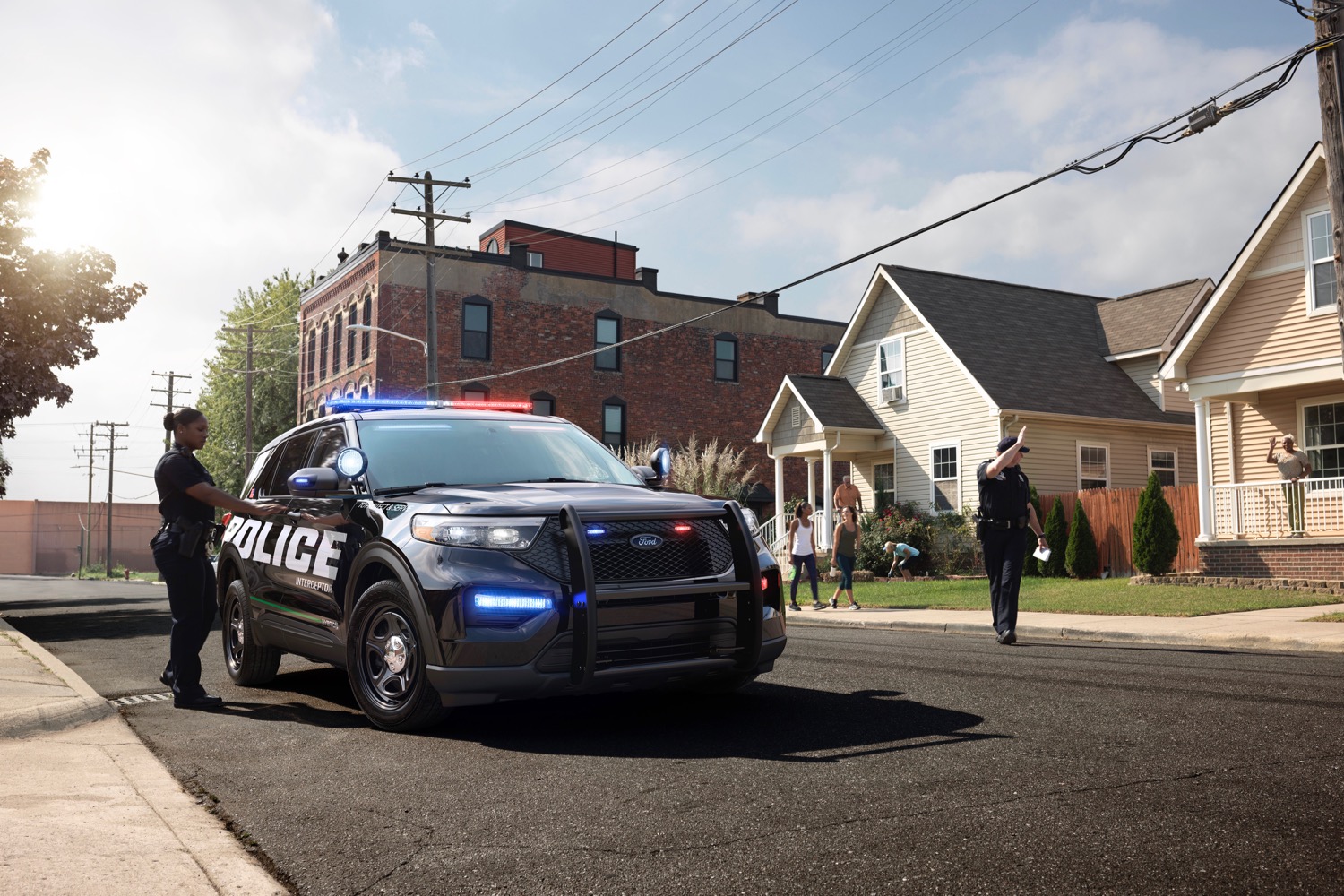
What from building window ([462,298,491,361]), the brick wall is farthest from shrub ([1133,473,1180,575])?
building window ([462,298,491,361])

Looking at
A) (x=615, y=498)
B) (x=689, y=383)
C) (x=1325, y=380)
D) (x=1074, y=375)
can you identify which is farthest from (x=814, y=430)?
(x=615, y=498)

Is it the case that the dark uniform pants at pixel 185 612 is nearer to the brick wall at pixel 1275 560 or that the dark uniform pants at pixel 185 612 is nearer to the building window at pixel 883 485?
the brick wall at pixel 1275 560

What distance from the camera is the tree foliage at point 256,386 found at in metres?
59.1

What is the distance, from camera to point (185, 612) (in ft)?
24.4

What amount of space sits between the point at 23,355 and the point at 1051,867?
70.0ft

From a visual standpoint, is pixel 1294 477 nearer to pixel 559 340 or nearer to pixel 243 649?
pixel 243 649

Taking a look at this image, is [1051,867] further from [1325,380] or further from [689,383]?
[689,383]

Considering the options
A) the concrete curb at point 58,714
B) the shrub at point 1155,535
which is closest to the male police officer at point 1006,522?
the concrete curb at point 58,714

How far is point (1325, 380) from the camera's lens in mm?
19125

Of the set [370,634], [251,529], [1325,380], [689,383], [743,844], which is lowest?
[743,844]

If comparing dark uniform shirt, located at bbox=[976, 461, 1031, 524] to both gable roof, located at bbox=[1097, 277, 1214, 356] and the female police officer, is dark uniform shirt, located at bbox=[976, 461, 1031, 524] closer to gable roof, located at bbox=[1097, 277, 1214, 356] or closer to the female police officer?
the female police officer

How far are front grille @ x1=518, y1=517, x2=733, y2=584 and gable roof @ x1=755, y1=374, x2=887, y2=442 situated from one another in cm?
2334

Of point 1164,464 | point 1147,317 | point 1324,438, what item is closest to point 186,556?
point 1324,438

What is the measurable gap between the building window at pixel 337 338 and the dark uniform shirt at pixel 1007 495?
37907 mm
